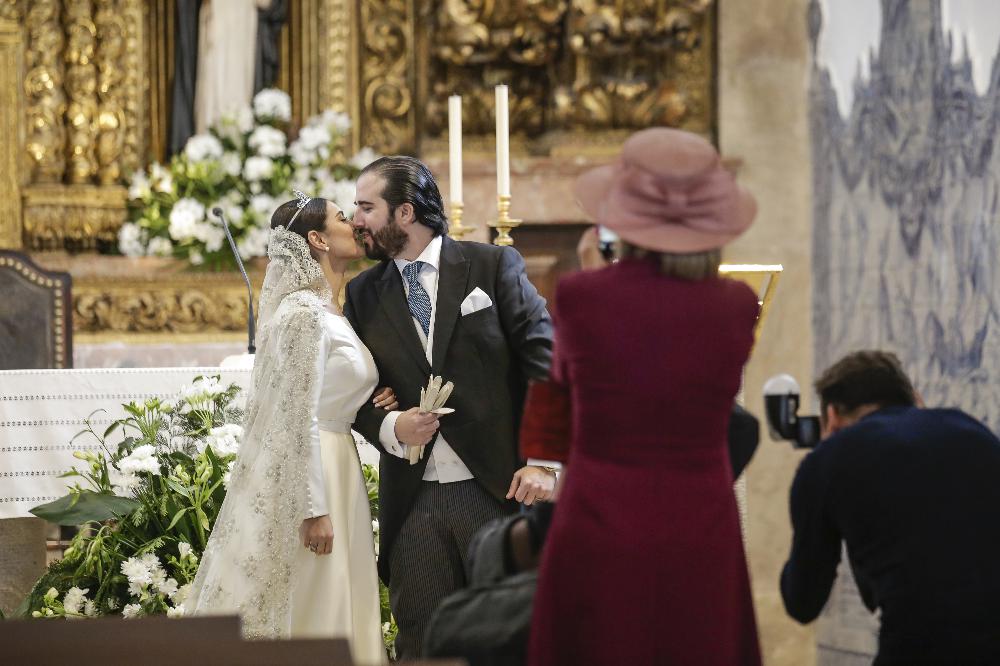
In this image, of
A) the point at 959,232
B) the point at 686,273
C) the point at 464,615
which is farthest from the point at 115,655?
the point at 959,232

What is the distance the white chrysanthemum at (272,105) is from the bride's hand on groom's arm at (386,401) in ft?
11.2

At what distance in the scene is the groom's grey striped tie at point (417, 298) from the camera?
167 inches

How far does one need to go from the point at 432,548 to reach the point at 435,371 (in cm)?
51

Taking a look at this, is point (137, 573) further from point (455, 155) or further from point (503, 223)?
point (455, 155)

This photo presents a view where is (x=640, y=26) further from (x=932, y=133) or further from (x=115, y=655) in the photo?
(x=115, y=655)

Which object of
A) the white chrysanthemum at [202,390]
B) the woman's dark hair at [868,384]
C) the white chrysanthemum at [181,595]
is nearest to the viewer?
the woman's dark hair at [868,384]

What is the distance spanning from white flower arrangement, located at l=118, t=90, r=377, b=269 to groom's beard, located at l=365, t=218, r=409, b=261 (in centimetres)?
272

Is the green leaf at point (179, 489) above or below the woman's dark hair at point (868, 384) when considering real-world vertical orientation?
below

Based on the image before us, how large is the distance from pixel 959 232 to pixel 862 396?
328 centimetres

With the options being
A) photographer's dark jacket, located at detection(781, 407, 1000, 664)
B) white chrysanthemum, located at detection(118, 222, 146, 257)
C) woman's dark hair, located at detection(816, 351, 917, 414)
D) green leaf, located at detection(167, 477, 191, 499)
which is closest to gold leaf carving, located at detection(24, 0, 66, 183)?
white chrysanthemum, located at detection(118, 222, 146, 257)

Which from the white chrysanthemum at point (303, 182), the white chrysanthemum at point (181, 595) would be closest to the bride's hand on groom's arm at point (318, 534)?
the white chrysanthemum at point (181, 595)

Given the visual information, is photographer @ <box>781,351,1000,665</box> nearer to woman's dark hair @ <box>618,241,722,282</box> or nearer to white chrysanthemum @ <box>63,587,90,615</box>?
woman's dark hair @ <box>618,241,722,282</box>

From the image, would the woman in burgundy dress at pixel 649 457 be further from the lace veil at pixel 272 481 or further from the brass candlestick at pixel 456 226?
the brass candlestick at pixel 456 226

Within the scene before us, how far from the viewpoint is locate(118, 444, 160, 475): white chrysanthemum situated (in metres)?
4.80
